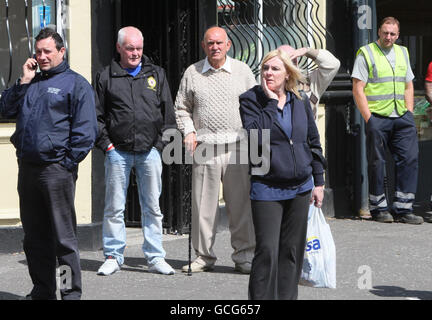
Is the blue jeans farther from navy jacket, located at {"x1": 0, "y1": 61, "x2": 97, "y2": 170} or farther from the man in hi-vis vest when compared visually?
the man in hi-vis vest

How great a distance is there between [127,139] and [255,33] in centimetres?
299

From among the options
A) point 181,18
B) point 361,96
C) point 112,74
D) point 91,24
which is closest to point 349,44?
point 361,96

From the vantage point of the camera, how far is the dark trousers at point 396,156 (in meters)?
10.2

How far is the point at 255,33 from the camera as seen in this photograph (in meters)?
9.97

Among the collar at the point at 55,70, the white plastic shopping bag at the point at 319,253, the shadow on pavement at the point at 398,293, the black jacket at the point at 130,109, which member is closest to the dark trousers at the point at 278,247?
the white plastic shopping bag at the point at 319,253

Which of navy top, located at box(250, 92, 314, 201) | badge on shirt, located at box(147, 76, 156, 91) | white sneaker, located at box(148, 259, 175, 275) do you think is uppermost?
badge on shirt, located at box(147, 76, 156, 91)

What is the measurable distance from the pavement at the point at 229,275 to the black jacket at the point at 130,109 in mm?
1087

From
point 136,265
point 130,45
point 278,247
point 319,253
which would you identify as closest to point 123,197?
point 136,265

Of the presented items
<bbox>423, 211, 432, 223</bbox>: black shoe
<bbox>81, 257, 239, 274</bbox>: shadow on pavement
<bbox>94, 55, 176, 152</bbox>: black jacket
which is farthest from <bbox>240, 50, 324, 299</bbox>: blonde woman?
<bbox>423, 211, 432, 223</bbox>: black shoe

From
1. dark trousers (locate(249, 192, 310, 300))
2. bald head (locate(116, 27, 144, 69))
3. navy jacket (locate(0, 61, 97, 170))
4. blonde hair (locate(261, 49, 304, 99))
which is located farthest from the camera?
bald head (locate(116, 27, 144, 69))

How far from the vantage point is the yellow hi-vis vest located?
1012 cm

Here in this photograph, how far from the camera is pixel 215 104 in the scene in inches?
297

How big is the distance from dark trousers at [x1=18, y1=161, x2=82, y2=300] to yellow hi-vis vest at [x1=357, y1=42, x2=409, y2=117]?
466cm
